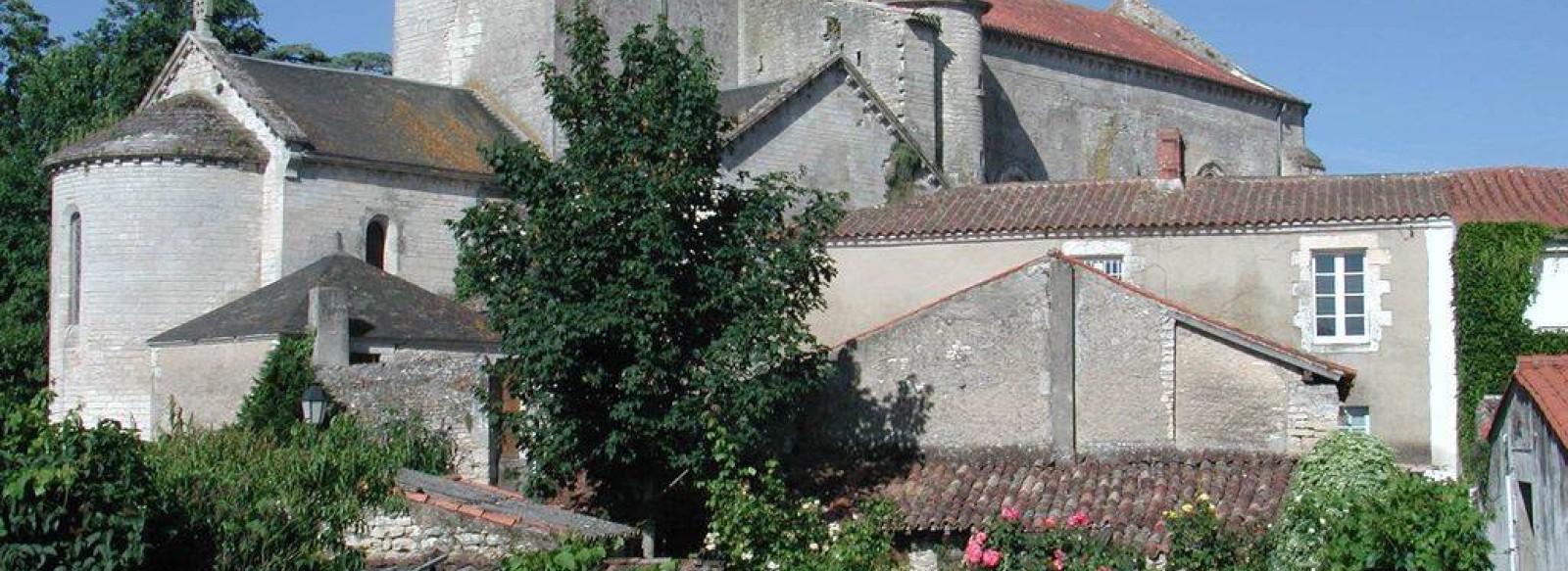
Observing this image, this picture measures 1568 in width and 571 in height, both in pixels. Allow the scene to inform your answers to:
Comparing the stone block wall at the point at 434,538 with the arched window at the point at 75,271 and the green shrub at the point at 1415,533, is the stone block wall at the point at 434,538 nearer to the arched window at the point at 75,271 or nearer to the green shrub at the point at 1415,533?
the green shrub at the point at 1415,533

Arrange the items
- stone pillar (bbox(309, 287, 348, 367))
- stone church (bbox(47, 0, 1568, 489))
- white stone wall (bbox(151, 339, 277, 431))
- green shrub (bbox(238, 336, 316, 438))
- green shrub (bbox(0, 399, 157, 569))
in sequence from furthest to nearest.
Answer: white stone wall (bbox(151, 339, 277, 431)), stone pillar (bbox(309, 287, 348, 367)), green shrub (bbox(238, 336, 316, 438)), stone church (bbox(47, 0, 1568, 489)), green shrub (bbox(0, 399, 157, 569))

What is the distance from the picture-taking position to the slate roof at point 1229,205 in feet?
88.4

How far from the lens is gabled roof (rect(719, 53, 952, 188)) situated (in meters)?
31.2

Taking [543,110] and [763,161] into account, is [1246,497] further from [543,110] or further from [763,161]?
[543,110]

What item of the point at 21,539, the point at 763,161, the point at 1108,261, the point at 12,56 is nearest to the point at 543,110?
the point at 763,161

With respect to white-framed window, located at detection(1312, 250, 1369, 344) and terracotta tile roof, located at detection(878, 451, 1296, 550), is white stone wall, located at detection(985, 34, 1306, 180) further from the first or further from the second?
terracotta tile roof, located at detection(878, 451, 1296, 550)

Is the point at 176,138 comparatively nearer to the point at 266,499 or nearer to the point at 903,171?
the point at 903,171

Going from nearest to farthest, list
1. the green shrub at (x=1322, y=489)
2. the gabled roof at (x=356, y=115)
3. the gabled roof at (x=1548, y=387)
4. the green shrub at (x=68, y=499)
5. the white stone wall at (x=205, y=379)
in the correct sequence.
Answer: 1. the green shrub at (x=68, y=499)
2. the gabled roof at (x=1548, y=387)
3. the green shrub at (x=1322, y=489)
4. the white stone wall at (x=205, y=379)
5. the gabled roof at (x=356, y=115)

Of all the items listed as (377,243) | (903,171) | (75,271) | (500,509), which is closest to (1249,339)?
(500,509)

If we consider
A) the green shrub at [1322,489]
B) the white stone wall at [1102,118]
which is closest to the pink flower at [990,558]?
the green shrub at [1322,489]

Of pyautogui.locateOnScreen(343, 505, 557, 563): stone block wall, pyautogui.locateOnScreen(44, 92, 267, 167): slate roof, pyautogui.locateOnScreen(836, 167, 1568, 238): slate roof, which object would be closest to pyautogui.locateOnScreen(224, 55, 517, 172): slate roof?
pyautogui.locateOnScreen(44, 92, 267, 167): slate roof

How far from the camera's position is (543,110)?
35.9 m

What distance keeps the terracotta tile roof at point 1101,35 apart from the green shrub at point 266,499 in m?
21.0

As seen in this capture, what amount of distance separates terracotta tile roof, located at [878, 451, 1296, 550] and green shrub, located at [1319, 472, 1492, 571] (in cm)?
555
